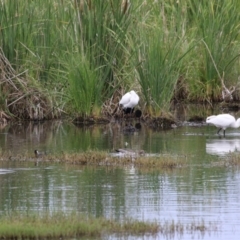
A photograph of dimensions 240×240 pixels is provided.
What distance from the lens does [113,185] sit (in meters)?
12.4

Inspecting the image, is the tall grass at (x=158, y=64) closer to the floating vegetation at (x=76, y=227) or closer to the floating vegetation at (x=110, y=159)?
the floating vegetation at (x=110, y=159)

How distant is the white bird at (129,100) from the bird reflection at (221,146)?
2573 mm

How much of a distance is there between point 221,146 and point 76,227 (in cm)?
748

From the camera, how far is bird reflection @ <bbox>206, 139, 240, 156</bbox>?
1570cm

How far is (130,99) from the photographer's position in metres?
19.8

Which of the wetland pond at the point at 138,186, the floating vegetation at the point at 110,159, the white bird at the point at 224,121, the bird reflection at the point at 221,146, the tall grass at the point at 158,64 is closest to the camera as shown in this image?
the wetland pond at the point at 138,186

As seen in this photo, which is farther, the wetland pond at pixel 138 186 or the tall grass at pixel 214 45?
the tall grass at pixel 214 45

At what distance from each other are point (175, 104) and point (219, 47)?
1966 mm

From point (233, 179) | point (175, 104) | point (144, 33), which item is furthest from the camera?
point (175, 104)

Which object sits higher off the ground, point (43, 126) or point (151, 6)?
point (151, 6)

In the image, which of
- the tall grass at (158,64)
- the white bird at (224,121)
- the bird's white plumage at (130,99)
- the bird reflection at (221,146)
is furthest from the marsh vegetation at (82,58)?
the bird reflection at (221,146)

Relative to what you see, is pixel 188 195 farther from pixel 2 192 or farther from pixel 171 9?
pixel 171 9

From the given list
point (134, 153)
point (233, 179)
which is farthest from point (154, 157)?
point (233, 179)

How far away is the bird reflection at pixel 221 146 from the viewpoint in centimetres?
1570
